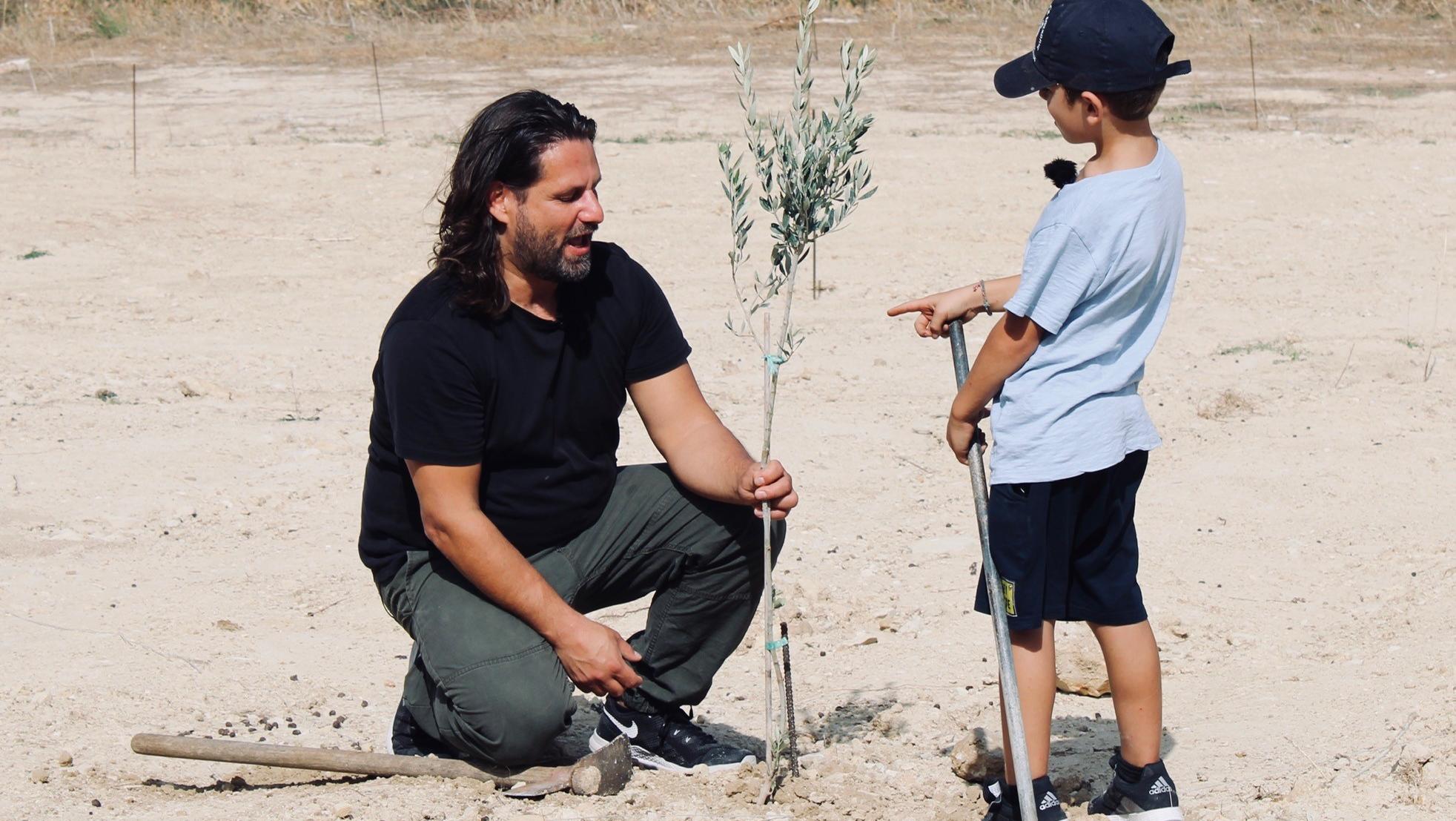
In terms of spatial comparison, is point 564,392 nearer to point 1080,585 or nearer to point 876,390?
point 1080,585

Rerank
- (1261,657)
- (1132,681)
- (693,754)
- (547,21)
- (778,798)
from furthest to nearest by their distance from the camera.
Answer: (547,21) → (1261,657) → (693,754) → (778,798) → (1132,681)

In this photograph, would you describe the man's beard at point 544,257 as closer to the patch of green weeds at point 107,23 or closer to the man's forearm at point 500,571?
the man's forearm at point 500,571

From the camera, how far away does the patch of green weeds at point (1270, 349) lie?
696 cm

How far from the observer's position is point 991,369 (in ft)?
9.57

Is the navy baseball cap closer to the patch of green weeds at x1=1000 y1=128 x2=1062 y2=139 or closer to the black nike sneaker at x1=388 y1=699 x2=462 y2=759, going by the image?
the black nike sneaker at x1=388 y1=699 x2=462 y2=759

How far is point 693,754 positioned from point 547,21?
2026 cm

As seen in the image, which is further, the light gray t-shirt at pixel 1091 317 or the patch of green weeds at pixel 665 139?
the patch of green weeds at pixel 665 139

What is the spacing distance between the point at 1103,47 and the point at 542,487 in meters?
1.54

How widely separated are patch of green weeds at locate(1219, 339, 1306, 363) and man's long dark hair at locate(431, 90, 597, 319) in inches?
177

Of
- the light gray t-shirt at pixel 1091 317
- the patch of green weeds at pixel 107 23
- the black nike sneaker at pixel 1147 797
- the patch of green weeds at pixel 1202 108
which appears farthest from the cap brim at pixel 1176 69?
the patch of green weeds at pixel 107 23

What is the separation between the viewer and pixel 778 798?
330 centimetres

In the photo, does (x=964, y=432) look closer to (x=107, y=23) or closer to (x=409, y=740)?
(x=409, y=740)

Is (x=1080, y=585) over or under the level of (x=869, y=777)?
over

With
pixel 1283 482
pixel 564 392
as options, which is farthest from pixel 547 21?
pixel 564 392
